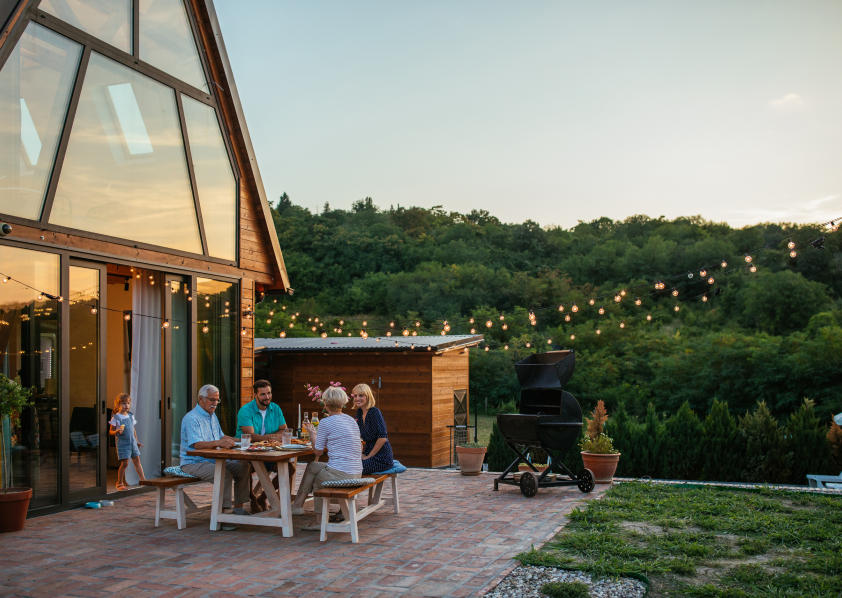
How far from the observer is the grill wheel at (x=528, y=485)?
6.97m

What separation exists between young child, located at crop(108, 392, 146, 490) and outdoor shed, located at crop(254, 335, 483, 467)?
4.83 m

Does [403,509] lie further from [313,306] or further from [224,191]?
[313,306]

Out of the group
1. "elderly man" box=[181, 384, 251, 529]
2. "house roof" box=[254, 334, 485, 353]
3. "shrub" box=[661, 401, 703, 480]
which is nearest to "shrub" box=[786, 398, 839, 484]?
→ "shrub" box=[661, 401, 703, 480]

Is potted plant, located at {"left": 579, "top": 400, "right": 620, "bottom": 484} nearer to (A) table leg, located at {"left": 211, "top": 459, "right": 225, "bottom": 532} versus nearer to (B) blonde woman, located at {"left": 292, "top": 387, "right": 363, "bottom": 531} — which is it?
(B) blonde woman, located at {"left": 292, "top": 387, "right": 363, "bottom": 531}

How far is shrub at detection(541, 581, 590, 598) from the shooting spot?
12.1ft

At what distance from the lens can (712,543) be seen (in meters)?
4.85

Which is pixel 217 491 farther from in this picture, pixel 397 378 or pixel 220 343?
pixel 397 378

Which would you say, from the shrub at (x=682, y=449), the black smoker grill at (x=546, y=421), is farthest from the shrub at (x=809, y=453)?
the black smoker grill at (x=546, y=421)

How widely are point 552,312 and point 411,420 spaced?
1606 centimetres

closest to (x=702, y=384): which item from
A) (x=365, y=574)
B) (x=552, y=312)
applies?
(x=552, y=312)

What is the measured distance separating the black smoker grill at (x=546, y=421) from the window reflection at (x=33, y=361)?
15.3ft

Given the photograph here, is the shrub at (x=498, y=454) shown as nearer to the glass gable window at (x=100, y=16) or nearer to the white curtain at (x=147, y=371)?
the white curtain at (x=147, y=371)

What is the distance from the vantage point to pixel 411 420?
12250mm

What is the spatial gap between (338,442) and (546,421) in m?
2.88
